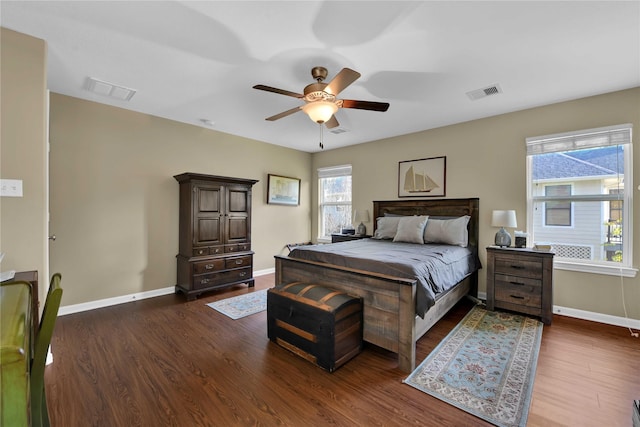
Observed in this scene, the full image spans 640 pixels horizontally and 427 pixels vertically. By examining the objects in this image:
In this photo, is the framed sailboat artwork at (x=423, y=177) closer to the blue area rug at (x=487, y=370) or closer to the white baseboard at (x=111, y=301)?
the blue area rug at (x=487, y=370)

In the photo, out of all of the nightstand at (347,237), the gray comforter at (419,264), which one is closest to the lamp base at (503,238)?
the gray comforter at (419,264)

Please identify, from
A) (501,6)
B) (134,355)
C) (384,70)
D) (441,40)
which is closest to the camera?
(501,6)

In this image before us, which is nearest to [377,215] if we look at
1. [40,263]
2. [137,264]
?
[137,264]

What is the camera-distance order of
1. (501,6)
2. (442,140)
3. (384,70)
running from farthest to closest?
1. (442,140)
2. (384,70)
3. (501,6)

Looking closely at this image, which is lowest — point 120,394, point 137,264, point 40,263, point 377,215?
point 120,394

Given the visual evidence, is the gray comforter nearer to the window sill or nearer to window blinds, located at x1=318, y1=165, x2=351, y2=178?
the window sill

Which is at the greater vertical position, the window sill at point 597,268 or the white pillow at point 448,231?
the white pillow at point 448,231

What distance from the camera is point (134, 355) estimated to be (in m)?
2.31

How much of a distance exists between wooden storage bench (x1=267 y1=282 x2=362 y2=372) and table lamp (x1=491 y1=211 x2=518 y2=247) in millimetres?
2239

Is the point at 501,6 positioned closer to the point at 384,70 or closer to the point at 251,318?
the point at 384,70

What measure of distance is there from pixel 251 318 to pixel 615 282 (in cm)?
403

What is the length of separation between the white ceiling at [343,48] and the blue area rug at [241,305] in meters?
2.55

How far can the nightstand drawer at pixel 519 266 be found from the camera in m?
3.06

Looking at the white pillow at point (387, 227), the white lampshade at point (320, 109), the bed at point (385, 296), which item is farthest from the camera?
the white pillow at point (387, 227)
